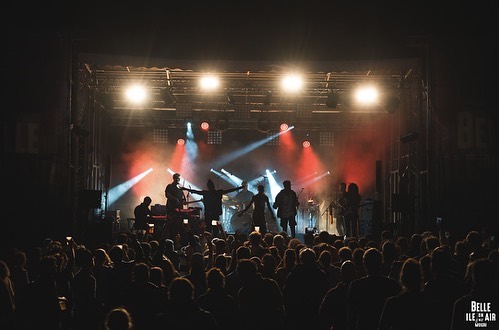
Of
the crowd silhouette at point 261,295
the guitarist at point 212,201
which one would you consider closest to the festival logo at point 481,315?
the crowd silhouette at point 261,295

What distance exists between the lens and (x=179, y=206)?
56.7 ft

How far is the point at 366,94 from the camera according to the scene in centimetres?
2153

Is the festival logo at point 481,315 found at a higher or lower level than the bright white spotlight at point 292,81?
lower

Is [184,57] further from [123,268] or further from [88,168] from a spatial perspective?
[123,268]

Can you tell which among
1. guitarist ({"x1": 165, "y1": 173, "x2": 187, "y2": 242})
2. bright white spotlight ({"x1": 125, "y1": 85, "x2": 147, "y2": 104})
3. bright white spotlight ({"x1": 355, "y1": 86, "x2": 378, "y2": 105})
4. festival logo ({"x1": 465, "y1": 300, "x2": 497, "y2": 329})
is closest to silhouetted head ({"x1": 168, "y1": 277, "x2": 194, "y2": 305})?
festival logo ({"x1": 465, "y1": 300, "x2": 497, "y2": 329})

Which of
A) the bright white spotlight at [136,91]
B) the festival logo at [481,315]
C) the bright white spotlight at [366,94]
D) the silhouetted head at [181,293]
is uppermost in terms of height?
the bright white spotlight at [136,91]

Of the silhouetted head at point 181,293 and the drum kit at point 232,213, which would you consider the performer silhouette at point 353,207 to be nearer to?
the drum kit at point 232,213

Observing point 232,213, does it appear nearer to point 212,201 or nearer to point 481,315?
point 212,201

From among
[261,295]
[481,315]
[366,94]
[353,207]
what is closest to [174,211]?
[353,207]

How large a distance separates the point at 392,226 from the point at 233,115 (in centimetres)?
1119

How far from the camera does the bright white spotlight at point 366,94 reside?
20.9 meters

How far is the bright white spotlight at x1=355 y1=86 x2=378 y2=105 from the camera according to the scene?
20.9 meters

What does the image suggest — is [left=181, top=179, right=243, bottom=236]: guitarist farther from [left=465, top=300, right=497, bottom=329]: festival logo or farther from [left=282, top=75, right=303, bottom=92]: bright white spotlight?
[left=465, top=300, right=497, bottom=329]: festival logo

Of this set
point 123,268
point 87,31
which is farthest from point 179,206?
point 123,268
